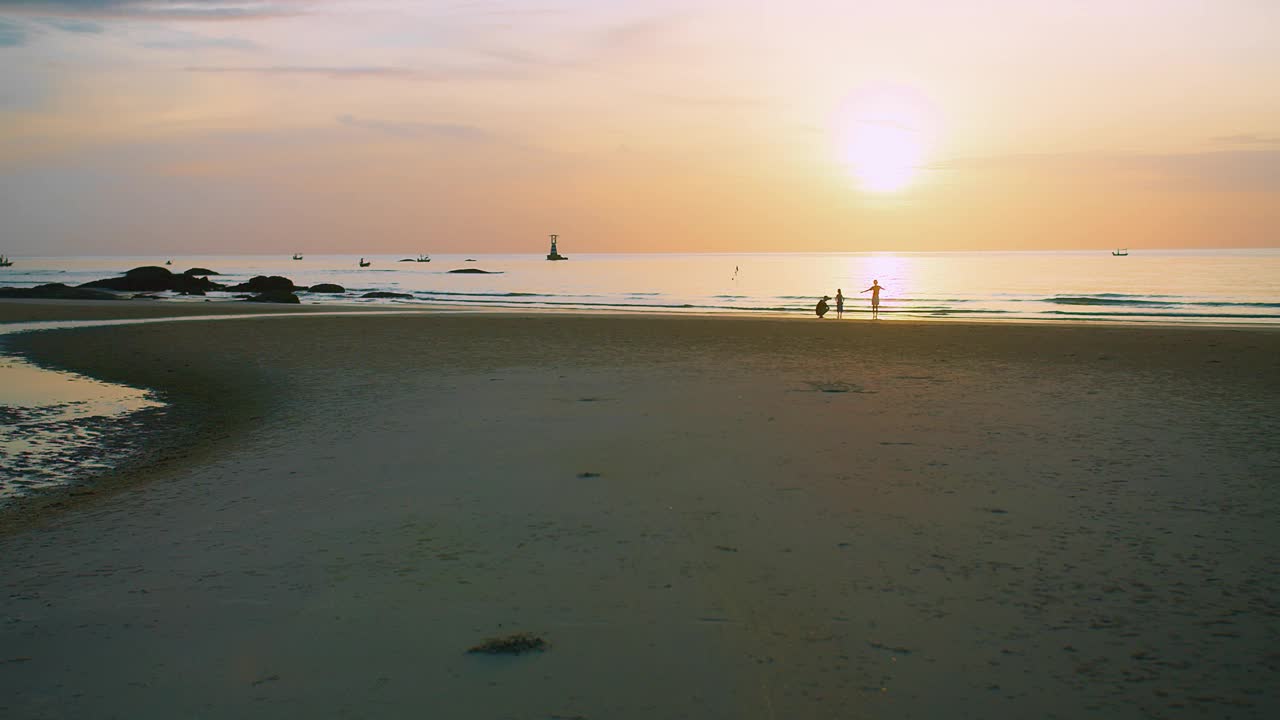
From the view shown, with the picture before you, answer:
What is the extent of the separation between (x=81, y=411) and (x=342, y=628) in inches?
420

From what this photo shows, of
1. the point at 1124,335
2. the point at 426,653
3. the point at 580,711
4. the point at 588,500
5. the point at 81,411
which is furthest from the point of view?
the point at 1124,335

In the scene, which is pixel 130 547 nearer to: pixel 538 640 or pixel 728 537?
pixel 538 640

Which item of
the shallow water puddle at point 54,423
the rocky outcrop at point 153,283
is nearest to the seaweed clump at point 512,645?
the shallow water puddle at point 54,423

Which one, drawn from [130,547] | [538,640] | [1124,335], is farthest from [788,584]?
[1124,335]

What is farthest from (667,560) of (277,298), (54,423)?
(277,298)

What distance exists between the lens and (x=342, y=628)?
18.4ft

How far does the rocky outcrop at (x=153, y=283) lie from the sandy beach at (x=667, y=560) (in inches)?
2316

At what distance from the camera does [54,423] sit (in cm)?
1285

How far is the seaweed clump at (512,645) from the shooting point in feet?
17.2

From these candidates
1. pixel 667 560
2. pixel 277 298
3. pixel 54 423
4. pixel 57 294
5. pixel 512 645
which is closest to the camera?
pixel 512 645

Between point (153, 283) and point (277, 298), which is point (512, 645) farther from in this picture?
point (153, 283)

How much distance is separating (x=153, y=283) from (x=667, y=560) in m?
71.9

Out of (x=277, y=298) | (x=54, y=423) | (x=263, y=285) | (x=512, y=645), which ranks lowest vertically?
(x=512, y=645)

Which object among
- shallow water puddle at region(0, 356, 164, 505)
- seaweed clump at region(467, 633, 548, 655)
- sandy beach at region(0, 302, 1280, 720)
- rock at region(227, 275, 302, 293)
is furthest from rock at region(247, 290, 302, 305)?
seaweed clump at region(467, 633, 548, 655)
